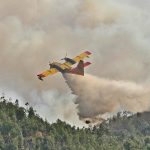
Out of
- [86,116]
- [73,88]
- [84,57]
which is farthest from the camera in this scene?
[84,57]

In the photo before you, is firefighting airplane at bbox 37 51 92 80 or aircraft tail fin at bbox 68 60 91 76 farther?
aircraft tail fin at bbox 68 60 91 76

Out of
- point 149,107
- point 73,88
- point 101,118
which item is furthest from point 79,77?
point 149,107

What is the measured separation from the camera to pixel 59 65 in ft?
440

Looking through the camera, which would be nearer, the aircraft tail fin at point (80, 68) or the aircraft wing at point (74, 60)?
the aircraft wing at point (74, 60)

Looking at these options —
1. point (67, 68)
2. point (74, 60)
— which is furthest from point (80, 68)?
point (74, 60)

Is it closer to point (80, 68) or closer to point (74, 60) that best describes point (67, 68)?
point (80, 68)

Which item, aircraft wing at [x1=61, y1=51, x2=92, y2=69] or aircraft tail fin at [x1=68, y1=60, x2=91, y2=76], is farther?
aircraft tail fin at [x1=68, y1=60, x2=91, y2=76]

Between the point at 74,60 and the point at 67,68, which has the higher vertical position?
the point at 74,60

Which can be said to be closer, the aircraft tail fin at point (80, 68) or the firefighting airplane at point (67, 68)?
the firefighting airplane at point (67, 68)

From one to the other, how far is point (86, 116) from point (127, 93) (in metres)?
14.5

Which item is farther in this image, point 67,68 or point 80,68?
point 80,68

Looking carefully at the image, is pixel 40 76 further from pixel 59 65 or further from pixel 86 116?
pixel 86 116

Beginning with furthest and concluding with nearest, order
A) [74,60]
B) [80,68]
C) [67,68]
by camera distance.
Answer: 1. [74,60]
2. [80,68]
3. [67,68]

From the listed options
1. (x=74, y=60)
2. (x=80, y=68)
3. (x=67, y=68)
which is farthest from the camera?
(x=74, y=60)
